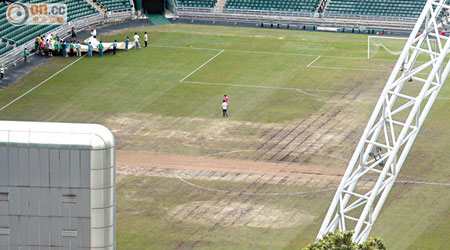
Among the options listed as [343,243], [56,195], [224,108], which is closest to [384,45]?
[224,108]

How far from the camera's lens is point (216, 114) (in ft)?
226

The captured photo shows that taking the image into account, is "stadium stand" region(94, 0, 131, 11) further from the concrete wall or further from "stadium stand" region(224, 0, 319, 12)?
the concrete wall

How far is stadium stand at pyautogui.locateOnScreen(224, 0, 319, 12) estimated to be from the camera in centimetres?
10250

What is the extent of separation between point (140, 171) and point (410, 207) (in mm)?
15830

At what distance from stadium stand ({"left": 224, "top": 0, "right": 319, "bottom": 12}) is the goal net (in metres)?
12.5

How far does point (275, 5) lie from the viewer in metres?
103

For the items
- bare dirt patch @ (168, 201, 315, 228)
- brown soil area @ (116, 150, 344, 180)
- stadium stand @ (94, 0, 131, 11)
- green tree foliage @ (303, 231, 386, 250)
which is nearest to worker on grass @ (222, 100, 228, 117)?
brown soil area @ (116, 150, 344, 180)

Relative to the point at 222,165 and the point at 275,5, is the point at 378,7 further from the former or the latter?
the point at 222,165

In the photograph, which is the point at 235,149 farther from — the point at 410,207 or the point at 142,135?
the point at 410,207

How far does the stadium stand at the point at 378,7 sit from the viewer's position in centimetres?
10006

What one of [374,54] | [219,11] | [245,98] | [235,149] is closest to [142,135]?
[235,149]

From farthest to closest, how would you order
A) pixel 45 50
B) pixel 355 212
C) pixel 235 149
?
pixel 45 50, pixel 235 149, pixel 355 212

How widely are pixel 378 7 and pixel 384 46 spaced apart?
13.3m
